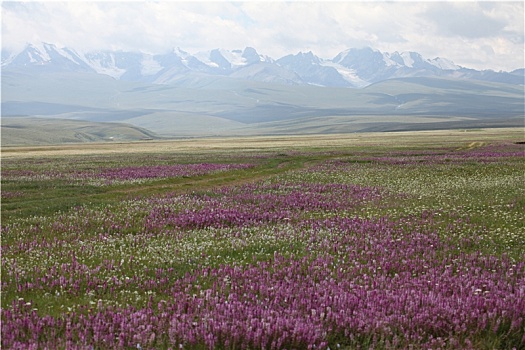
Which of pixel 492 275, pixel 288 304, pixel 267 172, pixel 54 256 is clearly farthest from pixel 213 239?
pixel 267 172

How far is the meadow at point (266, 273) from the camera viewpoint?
25.2 ft

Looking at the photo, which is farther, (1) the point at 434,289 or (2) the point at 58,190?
(2) the point at 58,190

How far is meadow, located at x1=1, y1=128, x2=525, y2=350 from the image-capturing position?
7.68 metres

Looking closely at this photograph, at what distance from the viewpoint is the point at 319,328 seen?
759cm

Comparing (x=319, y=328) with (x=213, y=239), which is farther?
(x=213, y=239)

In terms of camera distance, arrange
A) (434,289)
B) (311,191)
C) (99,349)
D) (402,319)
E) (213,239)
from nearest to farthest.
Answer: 1. (99,349)
2. (402,319)
3. (434,289)
4. (213,239)
5. (311,191)

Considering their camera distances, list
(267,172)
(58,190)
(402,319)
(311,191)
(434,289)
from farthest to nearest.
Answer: (267,172) → (58,190) → (311,191) → (434,289) → (402,319)

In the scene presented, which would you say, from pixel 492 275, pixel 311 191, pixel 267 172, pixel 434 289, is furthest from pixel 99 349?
pixel 267 172

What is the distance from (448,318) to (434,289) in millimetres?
1605

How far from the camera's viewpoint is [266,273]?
1108cm

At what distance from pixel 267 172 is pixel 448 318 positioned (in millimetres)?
38813

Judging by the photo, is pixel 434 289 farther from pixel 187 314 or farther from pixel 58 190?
pixel 58 190

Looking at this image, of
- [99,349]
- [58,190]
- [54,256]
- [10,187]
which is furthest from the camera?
[10,187]

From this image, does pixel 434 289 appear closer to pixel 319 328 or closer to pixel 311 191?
pixel 319 328
